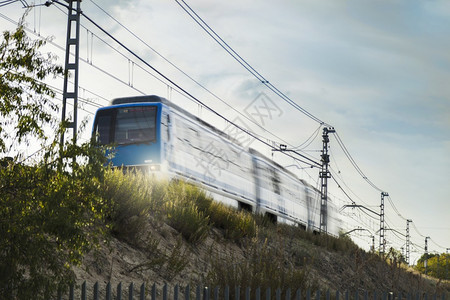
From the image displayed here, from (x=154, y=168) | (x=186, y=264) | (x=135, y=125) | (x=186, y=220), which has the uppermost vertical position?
(x=135, y=125)

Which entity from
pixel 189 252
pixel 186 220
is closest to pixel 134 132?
pixel 186 220

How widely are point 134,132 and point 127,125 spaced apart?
0.41 metres

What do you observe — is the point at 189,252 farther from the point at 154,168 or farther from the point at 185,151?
the point at 185,151

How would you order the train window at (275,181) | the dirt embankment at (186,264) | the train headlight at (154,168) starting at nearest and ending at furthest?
the dirt embankment at (186,264) < the train headlight at (154,168) < the train window at (275,181)

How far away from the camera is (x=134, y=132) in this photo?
59.5ft

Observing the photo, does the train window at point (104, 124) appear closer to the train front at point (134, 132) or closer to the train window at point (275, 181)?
the train front at point (134, 132)

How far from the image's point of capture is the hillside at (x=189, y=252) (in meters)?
9.48

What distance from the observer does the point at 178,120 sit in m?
18.9

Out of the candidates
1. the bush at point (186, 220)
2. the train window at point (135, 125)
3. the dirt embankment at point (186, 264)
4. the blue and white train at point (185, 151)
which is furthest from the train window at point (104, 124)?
the dirt embankment at point (186, 264)

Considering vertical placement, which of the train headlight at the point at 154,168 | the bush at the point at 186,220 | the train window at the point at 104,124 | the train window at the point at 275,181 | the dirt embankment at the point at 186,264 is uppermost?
the train window at the point at 104,124

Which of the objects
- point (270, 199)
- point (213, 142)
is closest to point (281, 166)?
point (270, 199)

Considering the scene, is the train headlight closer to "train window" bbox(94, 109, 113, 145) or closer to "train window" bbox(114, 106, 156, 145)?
"train window" bbox(114, 106, 156, 145)

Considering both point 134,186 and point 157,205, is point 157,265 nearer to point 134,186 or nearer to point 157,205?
point 134,186

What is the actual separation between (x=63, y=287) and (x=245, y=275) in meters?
3.68
